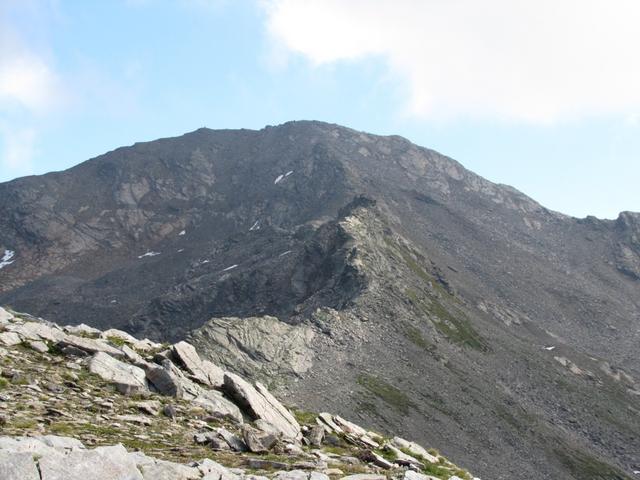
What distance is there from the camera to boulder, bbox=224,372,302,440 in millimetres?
27266

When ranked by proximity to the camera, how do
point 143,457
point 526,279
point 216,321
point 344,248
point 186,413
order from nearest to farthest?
point 143,457, point 186,413, point 216,321, point 344,248, point 526,279

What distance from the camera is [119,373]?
87.7ft

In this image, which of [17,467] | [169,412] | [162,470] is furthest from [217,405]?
[17,467]

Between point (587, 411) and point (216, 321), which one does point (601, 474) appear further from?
point (216, 321)

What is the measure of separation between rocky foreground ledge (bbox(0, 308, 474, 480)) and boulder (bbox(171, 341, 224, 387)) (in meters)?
0.09

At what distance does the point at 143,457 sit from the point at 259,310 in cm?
12585

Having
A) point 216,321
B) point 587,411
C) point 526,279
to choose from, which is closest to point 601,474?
point 587,411

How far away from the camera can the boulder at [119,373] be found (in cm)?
2517

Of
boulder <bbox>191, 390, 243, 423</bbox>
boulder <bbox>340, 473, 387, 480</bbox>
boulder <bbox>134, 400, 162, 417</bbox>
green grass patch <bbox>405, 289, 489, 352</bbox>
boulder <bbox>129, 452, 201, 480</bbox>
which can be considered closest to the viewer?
boulder <bbox>129, 452, 201, 480</bbox>

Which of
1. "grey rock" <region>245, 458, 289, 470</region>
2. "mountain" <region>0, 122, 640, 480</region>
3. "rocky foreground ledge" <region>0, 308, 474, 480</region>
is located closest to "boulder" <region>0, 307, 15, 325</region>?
"rocky foreground ledge" <region>0, 308, 474, 480</region>

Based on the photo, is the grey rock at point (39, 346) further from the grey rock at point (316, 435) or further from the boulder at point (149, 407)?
the grey rock at point (316, 435)

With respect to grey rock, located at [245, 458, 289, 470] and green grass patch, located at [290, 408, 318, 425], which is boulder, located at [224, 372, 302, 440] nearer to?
green grass patch, located at [290, 408, 318, 425]

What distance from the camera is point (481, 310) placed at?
15275 centimetres

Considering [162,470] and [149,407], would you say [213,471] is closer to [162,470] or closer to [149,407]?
[162,470]
